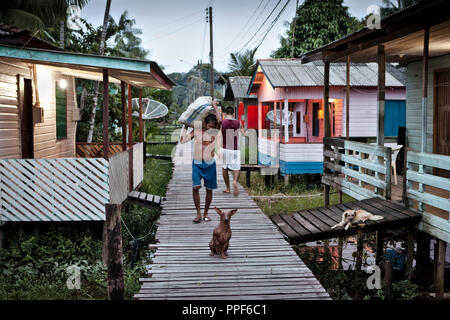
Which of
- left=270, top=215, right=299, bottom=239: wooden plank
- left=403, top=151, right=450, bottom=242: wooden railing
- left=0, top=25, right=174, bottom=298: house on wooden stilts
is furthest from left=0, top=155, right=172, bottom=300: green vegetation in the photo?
left=403, top=151, right=450, bottom=242: wooden railing

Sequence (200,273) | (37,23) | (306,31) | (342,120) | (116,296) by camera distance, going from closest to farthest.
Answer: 1. (116,296)
2. (200,273)
3. (37,23)
4. (342,120)
5. (306,31)

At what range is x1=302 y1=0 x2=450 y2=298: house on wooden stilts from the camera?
666 centimetres

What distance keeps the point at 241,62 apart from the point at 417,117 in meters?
28.8

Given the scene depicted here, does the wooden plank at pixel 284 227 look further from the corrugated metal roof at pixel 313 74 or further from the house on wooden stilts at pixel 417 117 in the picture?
the corrugated metal roof at pixel 313 74

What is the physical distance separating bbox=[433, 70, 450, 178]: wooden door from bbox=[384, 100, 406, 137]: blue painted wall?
630 cm

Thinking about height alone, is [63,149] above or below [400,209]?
above

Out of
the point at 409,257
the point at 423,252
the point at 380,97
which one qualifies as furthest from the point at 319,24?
the point at 409,257

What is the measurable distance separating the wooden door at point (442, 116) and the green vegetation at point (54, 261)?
6.32 metres

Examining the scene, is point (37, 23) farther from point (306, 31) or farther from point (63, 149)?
point (306, 31)

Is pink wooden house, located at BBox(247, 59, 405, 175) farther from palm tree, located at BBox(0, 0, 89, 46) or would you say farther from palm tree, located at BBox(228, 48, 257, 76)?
palm tree, located at BBox(228, 48, 257, 76)

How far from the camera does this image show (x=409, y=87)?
1150 cm

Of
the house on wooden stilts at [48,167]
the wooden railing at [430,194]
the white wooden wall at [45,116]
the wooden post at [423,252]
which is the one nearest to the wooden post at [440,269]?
the wooden railing at [430,194]
